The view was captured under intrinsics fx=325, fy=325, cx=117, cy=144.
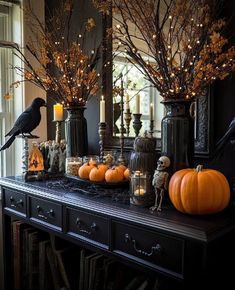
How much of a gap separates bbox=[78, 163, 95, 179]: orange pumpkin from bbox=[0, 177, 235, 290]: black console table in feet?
0.49

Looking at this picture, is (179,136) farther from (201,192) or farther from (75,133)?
(75,133)

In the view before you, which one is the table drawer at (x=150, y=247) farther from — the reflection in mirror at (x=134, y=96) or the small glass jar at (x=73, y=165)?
the reflection in mirror at (x=134, y=96)

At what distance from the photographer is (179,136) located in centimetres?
150

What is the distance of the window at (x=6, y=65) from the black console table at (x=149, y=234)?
102 centimetres

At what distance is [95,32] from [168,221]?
1.56m

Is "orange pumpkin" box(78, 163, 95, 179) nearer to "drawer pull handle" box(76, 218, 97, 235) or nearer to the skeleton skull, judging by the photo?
"drawer pull handle" box(76, 218, 97, 235)

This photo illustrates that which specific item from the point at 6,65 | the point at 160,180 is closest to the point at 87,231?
the point at 160,180

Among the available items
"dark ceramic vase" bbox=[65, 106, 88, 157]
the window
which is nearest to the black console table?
"dark ceramic vase" bbox=[65, 106, 88, 157]

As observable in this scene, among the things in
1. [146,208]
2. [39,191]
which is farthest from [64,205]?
[146,208]

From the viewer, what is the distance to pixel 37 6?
8.57 ft

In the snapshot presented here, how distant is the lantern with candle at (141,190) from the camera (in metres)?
1.41

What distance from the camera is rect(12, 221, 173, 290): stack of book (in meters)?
1.74

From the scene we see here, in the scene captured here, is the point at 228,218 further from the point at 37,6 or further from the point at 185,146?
the point at 37,6

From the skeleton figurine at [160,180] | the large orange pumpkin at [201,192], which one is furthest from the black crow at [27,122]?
the large orange pumpkin at [201,192]
